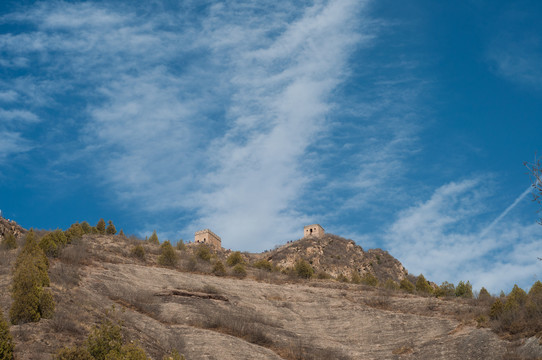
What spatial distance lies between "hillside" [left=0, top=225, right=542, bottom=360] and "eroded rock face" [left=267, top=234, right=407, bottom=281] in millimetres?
38986

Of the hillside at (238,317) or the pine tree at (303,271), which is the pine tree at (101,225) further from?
the pine tree at (303,271)

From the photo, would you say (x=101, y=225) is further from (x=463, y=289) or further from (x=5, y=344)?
(x=5, y=344)

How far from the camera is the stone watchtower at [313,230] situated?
10488 cm

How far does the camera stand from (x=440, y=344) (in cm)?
2512

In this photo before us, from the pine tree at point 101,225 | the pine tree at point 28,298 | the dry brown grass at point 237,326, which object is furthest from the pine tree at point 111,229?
the pine tree at point 28,298

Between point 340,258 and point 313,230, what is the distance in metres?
22.4

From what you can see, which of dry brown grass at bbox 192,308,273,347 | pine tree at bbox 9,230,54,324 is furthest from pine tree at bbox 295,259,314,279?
pine tree at bbox 9,230,54,324

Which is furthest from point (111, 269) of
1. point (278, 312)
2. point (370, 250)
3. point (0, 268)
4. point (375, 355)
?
point (370, 250)

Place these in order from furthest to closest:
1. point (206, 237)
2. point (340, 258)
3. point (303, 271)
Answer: point (206, 237), point (340, 258), point (303, 271)

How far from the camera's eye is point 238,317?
2741 centimetres

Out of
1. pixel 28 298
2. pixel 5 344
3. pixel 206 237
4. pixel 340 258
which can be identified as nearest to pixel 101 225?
pixel 340 258

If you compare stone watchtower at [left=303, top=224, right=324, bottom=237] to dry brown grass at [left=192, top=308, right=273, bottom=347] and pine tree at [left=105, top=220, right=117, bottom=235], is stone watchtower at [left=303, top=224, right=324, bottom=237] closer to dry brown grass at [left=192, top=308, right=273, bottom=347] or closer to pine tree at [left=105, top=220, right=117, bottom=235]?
pine tree at [left=105, top=220, right=117, bottom=235]

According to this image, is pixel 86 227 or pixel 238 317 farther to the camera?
pixel 86 227

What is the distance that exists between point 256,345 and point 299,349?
2018mm
